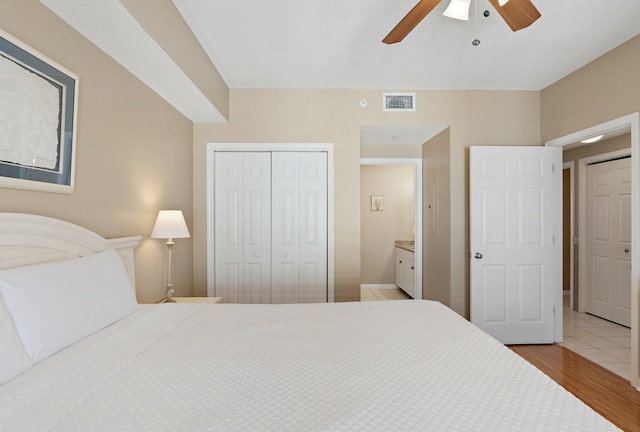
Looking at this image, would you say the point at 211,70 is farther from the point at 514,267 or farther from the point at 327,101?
the point at 514,267

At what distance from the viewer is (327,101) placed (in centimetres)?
321

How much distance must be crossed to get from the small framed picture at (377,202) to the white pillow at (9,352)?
4728 millimetres

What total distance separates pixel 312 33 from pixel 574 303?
4.96m

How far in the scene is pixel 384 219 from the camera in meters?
5.31

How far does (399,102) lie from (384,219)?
2.47m

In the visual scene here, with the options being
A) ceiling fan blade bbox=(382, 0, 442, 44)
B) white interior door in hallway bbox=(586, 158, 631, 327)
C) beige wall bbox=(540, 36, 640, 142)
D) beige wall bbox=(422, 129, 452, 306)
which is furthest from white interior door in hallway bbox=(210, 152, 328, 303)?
white interior door in hallway bbox=(586, 158, 631, 327)

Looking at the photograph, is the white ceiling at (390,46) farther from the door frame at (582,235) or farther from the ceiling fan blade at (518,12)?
the door frame at (582,235)

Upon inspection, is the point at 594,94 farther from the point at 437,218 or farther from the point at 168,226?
the point at 168,226

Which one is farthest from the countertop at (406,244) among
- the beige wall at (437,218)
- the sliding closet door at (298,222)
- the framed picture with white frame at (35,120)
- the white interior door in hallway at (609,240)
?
the framed picture with white frame at (35,120)

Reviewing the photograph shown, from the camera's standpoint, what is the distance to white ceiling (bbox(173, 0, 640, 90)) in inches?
78.0

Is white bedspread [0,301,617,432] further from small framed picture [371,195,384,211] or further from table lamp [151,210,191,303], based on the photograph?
small framed picture [371,195,384,211]

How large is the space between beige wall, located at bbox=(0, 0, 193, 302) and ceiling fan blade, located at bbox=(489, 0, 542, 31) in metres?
2.22

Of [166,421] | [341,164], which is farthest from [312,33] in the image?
[166,421]

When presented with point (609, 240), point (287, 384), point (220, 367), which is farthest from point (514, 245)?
point (220, 367)
